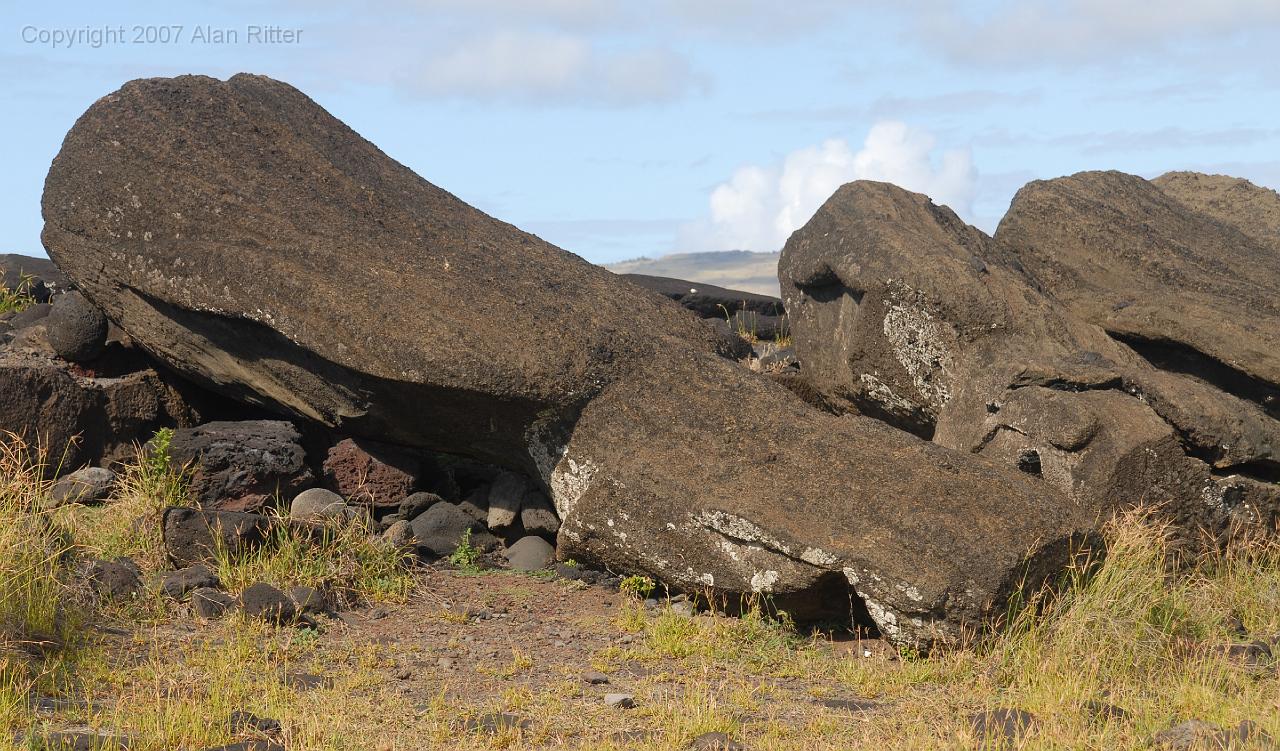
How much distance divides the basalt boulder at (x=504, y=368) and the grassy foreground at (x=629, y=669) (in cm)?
38

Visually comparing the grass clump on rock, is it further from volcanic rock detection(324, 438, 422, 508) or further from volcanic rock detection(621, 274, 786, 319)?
volcanic rock detection(621, 274, 786, 319)

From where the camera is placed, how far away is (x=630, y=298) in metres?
10.1

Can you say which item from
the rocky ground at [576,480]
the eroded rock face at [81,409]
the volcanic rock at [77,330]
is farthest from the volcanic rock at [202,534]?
the volcanic rock at [77,330]

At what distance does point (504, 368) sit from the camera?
8.59 meters

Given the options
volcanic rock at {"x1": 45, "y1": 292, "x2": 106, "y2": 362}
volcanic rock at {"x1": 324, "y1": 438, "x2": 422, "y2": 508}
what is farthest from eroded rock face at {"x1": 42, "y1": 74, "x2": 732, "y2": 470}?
volcanic rock at {"x1": 45, "y1": 292, "x2": 106, "y2": 362}

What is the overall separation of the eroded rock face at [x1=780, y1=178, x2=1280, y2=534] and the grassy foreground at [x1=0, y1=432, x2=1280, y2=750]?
1.56 ft

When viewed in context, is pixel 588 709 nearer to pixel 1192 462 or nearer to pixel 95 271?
pixel 1192 462

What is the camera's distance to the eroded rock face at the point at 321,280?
8.71 metres

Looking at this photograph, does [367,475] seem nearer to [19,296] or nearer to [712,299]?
[19,296]

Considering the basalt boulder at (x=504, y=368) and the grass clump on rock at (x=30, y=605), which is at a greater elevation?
the basalt boulder at (x=504, y=368)

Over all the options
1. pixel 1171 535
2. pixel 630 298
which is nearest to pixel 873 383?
pixel 630 298

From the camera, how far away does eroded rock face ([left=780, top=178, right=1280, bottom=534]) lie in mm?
8438

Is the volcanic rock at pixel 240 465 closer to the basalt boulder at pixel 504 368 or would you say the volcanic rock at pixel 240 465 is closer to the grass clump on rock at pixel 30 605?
the basalt boulder at pixel 504 368

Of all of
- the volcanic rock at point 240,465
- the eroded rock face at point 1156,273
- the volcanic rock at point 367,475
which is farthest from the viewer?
the eroded rock face at point 1156,273
